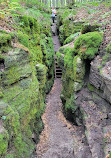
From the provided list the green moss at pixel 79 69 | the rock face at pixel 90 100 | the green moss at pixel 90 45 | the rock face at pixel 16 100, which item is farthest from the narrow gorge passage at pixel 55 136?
the green moss at pixel 90 45

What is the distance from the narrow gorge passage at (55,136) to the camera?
21.0ft

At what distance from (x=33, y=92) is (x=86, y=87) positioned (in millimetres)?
2930

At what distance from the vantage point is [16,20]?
329 inches

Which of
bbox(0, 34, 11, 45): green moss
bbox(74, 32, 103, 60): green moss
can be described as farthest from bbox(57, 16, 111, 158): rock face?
bbox(0, 34, 11, 45): green moss

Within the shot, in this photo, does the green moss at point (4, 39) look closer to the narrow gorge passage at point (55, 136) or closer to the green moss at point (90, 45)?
the green moss at point (90, 45)

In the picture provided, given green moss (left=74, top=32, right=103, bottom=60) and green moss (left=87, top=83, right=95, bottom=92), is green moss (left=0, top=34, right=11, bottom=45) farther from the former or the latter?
green moss (left=87, top=83, right=95, bottom=92)

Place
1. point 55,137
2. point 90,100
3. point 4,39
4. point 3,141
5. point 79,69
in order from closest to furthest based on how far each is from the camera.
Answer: point 3,141
point 4,39
point 90,100
point 79,69
point 55,137

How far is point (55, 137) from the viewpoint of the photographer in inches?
293

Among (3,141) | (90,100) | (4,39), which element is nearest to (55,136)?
(90,100)

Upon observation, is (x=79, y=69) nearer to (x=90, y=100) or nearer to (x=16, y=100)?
(x=90, y=100)

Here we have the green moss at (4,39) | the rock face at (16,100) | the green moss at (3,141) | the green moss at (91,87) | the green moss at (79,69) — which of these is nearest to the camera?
the green moss at (3,141)

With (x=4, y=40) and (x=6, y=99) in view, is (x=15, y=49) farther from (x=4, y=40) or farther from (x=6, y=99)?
(x=6, y=99)

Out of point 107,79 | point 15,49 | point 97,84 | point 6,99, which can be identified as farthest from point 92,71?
point 6,99

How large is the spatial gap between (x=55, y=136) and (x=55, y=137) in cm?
8
